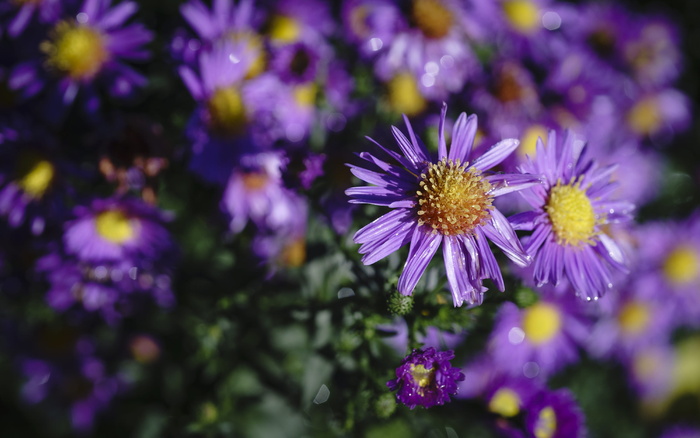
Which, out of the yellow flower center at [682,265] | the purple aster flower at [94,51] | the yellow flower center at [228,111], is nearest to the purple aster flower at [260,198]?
the yellow flower center at [228,111]

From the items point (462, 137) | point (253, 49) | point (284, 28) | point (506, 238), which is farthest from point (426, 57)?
point (506, 238)

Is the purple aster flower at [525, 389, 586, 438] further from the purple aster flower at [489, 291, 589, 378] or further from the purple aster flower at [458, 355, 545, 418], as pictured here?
the purple aster flower at [489, 291, 589, 378]

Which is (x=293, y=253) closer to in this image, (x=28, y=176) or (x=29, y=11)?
(x=28, y=176)

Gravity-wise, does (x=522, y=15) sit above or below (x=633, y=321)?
above

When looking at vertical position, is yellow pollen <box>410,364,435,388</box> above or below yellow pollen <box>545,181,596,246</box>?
below

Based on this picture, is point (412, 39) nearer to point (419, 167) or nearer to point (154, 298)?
point (419, 167)

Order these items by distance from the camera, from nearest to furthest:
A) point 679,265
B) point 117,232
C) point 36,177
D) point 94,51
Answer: point 36,177 < point 94,51 < point 117,232 < point 679,265

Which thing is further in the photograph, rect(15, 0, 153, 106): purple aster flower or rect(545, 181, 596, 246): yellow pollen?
rect(15, 0, 153, 106): purple aster flower

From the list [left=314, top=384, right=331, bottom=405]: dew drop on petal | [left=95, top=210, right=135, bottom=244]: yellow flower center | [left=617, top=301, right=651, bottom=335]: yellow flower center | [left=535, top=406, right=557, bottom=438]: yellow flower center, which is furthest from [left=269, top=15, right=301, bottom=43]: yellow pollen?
[left=617, top=301, right=651, bottom=335]: yellow flower center

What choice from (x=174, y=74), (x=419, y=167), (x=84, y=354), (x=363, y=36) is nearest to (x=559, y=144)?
(x=419, y=167)
